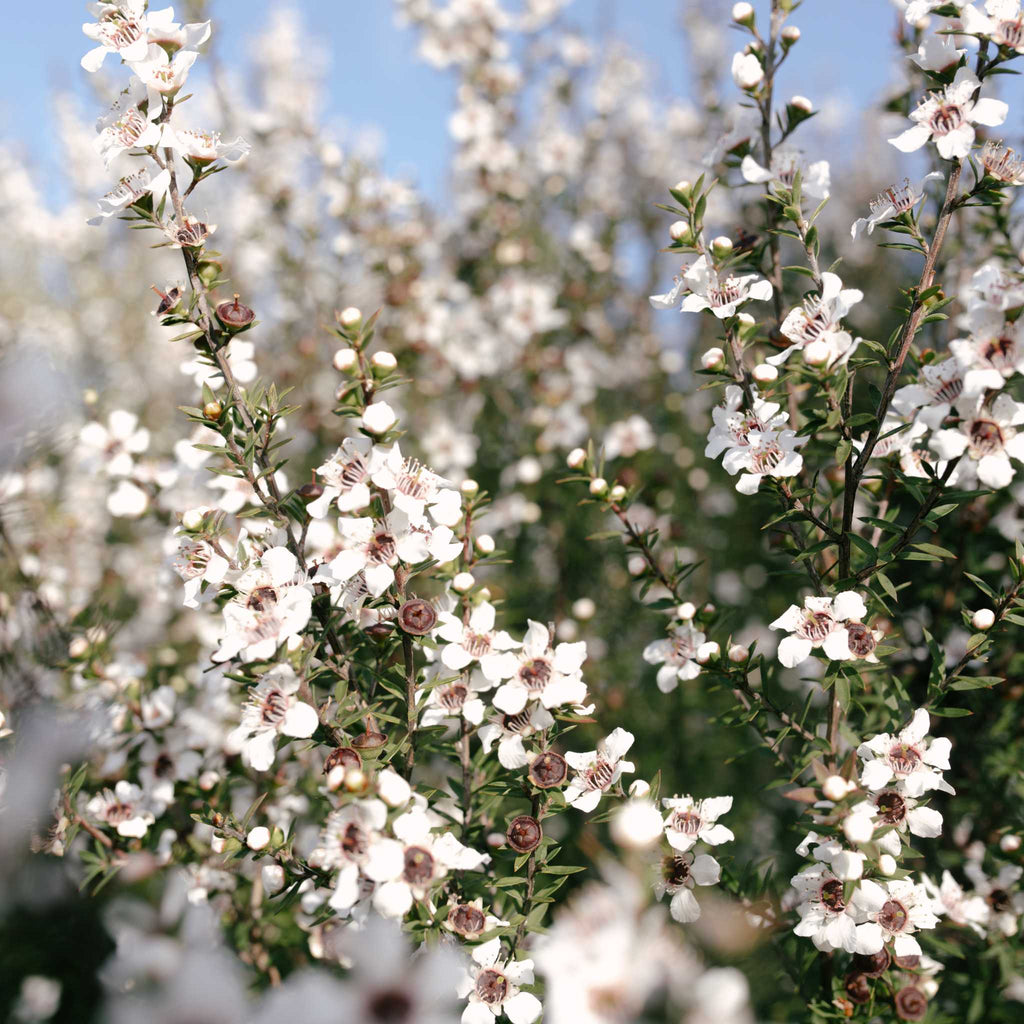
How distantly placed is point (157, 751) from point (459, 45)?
480 cm

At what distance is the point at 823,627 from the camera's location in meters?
1.88

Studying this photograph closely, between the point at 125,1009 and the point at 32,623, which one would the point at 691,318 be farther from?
the point at 125,1009

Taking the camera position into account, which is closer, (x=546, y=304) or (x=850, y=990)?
(x=850, y=990)

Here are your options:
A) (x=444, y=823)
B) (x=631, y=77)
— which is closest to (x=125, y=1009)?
(x=444, y=823)

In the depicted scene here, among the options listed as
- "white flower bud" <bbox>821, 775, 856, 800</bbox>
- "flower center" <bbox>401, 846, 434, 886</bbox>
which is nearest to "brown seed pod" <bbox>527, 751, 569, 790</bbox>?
"flower center" <bbox>401, 846, 434, 886</bbox>

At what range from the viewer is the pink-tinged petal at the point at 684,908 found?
180 cm

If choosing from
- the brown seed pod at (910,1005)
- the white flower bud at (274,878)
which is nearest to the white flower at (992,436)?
the brown seed pod at (910,1005)

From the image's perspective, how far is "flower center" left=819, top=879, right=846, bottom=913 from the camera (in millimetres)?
1790

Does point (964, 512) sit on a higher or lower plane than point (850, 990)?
higher

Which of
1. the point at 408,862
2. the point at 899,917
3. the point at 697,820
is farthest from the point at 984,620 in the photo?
the point at 408,862

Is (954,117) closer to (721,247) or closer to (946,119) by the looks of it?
(946,119)

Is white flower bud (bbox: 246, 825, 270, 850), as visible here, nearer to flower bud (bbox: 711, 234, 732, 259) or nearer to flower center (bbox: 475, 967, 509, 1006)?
flower center (bbox: 475, 967, 509, 1006)

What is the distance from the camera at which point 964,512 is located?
108 inches

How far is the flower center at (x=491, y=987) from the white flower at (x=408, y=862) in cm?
25
